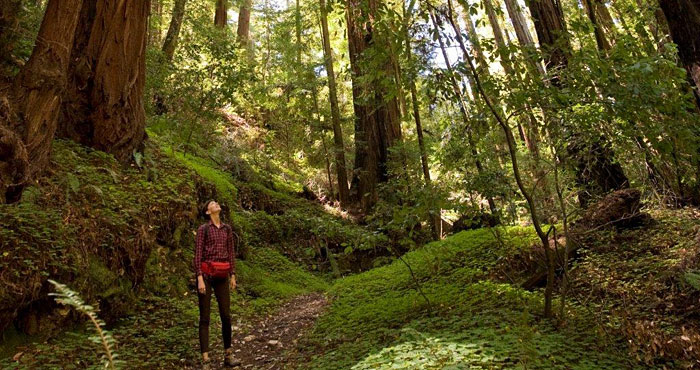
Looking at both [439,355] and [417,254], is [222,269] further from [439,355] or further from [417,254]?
[417,254]

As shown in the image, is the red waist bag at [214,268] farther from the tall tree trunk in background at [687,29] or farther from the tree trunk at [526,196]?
the tall tree trunk in background at [687,29]

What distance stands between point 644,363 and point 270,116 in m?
15.1

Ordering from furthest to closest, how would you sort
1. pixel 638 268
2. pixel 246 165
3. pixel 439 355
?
pixel 246 165 → pixel 638 268 → pixel 439 355

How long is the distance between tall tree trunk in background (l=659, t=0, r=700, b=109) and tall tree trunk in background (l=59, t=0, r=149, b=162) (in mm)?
7335

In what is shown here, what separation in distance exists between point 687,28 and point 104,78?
301 inches

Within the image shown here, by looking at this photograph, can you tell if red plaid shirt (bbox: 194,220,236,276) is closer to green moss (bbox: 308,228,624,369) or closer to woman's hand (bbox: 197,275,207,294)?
woman's hand (bbox: 197,275,207,294)

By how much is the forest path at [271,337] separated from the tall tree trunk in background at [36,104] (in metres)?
2.98

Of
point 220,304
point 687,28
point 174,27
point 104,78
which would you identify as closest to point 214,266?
point 220,304

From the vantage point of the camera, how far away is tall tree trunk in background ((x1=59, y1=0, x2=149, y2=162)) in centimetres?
727

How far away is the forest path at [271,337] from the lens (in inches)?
207

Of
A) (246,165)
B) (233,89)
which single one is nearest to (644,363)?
(233,89)

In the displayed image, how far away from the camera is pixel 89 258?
5.32 metres

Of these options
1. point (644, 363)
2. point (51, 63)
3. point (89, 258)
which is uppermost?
point (51, 63)

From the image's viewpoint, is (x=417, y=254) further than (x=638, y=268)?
Yes
